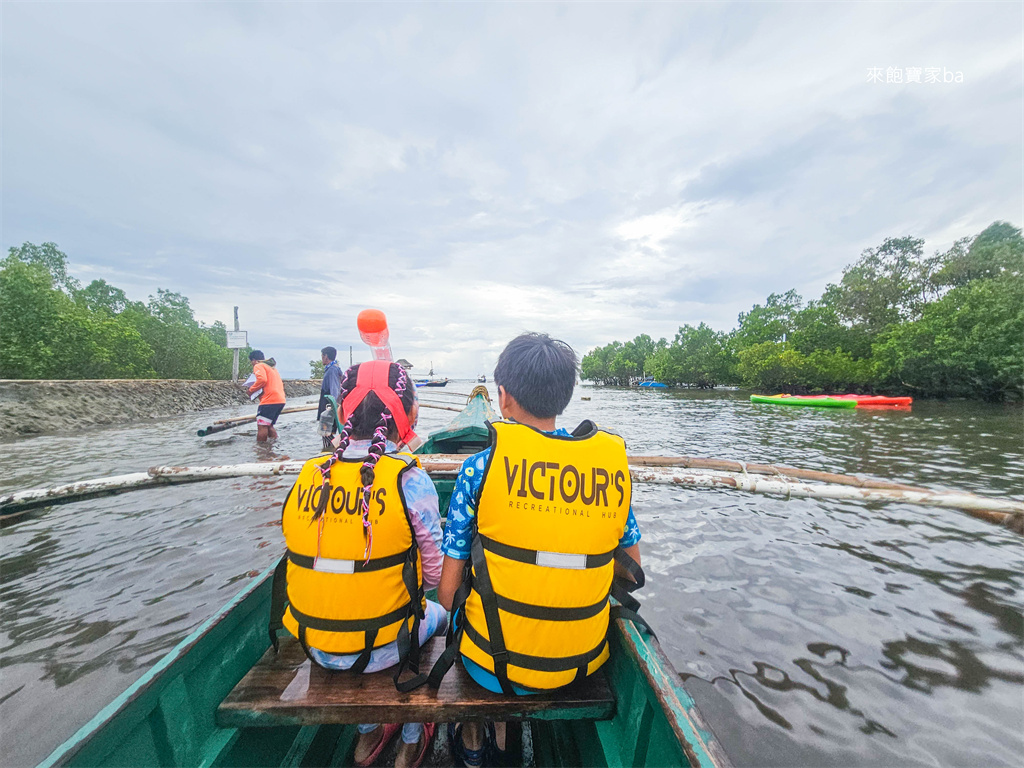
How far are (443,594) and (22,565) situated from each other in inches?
249

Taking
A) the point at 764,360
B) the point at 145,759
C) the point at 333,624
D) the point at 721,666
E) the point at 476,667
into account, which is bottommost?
the point at 721,666

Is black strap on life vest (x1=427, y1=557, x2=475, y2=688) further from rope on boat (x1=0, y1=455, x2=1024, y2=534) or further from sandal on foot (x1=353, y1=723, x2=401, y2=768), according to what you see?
rope on boat (x1=0, y1=455, x2=1024, y2=534)

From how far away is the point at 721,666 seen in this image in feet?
11.9

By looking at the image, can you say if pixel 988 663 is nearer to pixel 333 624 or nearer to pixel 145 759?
pixel 333 624

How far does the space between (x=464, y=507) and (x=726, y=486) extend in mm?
4325

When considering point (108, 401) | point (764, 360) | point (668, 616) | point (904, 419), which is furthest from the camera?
point (764, 360)

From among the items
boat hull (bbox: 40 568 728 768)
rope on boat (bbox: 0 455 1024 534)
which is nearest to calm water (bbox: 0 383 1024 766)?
rope on boat (bbox: 0 455 1024 534)

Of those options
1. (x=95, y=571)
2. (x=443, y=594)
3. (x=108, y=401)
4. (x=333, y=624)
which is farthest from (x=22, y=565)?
(x=108, y=401)

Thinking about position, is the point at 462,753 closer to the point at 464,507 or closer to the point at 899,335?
the point at 464,507

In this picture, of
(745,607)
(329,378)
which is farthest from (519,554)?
(329,378)

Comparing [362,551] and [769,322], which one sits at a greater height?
[769,322]

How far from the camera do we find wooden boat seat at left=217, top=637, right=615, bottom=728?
182cm

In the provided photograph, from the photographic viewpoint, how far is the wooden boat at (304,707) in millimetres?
1590

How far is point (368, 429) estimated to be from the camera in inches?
82.5
